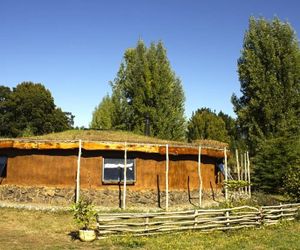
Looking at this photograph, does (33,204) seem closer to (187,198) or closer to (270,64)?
(187,198)

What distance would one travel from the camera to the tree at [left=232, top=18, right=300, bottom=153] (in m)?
37.0

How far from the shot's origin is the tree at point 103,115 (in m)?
49.6

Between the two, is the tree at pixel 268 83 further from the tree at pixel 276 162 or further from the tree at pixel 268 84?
the tree at pixel 276 162

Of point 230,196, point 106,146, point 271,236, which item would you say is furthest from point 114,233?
point 230,196

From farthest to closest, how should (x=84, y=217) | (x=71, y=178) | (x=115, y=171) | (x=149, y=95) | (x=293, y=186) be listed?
1. (x=149, y=95)
2. (x=115, y=171)
3. (x=71, y=178)
4. (x=293, y=186)
5. (x=84, y=217)

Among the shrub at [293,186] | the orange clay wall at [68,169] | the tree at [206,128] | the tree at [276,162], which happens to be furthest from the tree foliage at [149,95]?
the shrub at [293,186]

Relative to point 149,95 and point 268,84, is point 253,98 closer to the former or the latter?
point 268,84

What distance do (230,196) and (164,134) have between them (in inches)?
622

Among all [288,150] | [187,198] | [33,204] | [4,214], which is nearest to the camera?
[4,214]

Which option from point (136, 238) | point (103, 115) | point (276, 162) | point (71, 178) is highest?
point (103, 115)

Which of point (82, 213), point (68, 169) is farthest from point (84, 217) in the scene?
point (68, 169)

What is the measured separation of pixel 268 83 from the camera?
38.0 metres

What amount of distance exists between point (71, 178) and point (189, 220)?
8137 mm

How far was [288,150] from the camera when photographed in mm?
29609
